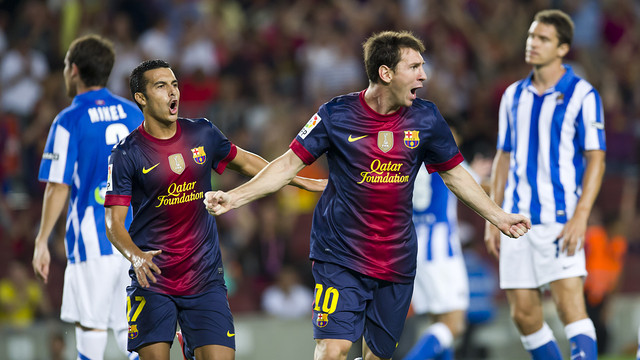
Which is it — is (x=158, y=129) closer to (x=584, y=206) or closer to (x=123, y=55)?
(x=584, y=206)

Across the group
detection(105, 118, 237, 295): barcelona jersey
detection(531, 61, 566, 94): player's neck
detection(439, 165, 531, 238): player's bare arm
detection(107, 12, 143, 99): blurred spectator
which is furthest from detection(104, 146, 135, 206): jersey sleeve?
detection(107, 12, 143, 99): blurred spectator

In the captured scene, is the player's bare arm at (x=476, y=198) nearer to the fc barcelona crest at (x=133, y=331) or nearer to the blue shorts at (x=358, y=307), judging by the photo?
the blue shorts at (x=358, y=307)

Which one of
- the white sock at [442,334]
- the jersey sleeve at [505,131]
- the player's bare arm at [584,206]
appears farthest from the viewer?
the white sock at [442,334]

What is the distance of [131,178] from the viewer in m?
5.73

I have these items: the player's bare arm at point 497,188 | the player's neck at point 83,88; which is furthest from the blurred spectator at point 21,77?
the player's bare arm at point 497,188

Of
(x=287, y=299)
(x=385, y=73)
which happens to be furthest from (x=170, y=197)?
(x=287, y=299)

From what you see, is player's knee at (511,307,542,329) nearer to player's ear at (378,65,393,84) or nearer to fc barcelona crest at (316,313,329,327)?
fc barcelona crest at (316,313,329,327)

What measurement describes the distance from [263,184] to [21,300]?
6.65 metres

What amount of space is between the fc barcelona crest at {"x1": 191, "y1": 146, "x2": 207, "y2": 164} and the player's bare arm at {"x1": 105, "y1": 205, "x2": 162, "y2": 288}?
21.5 inches

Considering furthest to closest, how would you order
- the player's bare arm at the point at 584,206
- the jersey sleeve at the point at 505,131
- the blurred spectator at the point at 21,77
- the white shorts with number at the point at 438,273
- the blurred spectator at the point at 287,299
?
1. the blurred spectator at the point at 21,77
2. the blurred spectator at the point at 287,299
3. the white shorts with number at the point at 438,273
4. the jersey sleeve at the point at 505,131
5. the player's bare arm at the point at 584,206

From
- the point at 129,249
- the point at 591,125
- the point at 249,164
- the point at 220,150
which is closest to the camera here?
the point at 129,249

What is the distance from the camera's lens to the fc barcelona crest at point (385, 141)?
18.9ft

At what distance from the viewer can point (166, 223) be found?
580cm

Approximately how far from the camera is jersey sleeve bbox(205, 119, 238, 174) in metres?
6.02
